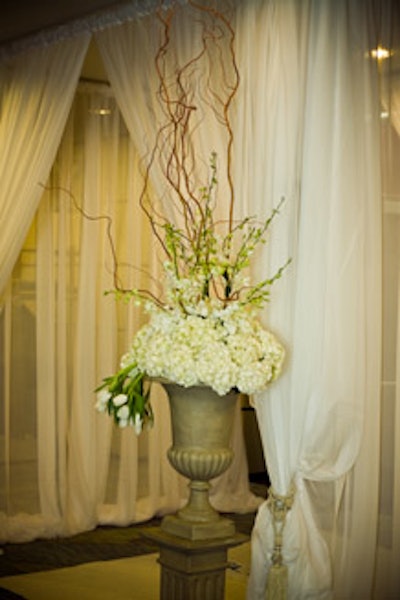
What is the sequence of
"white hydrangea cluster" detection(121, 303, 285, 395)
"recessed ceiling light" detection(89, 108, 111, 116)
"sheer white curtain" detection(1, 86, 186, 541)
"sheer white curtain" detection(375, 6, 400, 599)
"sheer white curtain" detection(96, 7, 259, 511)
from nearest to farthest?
"white hydrangea cluster" detection(121, 303, 285, 395)
"sheer white curtain" detection(375, 6, 400, 599)
"sheer white curtain" detection(96, 7, 259, 511)
"sheer white curtain" detection(1, 86, 186, 541)
"recessed ceiling light" detection(89, 108, 111, 116)

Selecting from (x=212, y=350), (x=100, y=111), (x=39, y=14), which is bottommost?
(x=212, y=350)

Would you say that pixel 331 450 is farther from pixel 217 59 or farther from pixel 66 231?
pixel 66 231

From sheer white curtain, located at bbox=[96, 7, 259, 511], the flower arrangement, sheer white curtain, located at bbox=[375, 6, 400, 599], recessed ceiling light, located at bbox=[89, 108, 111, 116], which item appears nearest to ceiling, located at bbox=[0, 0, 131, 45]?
sheer white curtain, located at bbox=[96, 7, 259, 511]

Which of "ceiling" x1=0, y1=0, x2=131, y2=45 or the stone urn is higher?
"ceiling" x1=0, y1=0, x2=131, y2=45

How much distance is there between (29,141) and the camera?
5840 millimetres

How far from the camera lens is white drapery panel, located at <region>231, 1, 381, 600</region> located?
13.3 ft

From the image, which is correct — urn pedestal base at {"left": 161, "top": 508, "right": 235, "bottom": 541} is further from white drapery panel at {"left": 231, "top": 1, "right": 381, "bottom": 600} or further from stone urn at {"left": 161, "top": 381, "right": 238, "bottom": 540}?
white drapery panel at {"left": 231, "top": 1, "right": 381, "bottom": 600}

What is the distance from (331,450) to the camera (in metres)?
4.05

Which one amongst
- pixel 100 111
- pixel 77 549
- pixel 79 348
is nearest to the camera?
pixel 77 549

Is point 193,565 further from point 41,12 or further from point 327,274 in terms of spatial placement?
point 41,12

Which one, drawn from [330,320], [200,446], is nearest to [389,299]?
[330,320]

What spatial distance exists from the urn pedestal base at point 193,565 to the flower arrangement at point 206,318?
1.44 ft

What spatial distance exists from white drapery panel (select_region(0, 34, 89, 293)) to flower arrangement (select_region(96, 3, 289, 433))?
4.41 feet

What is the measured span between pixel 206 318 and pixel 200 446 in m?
0.46
